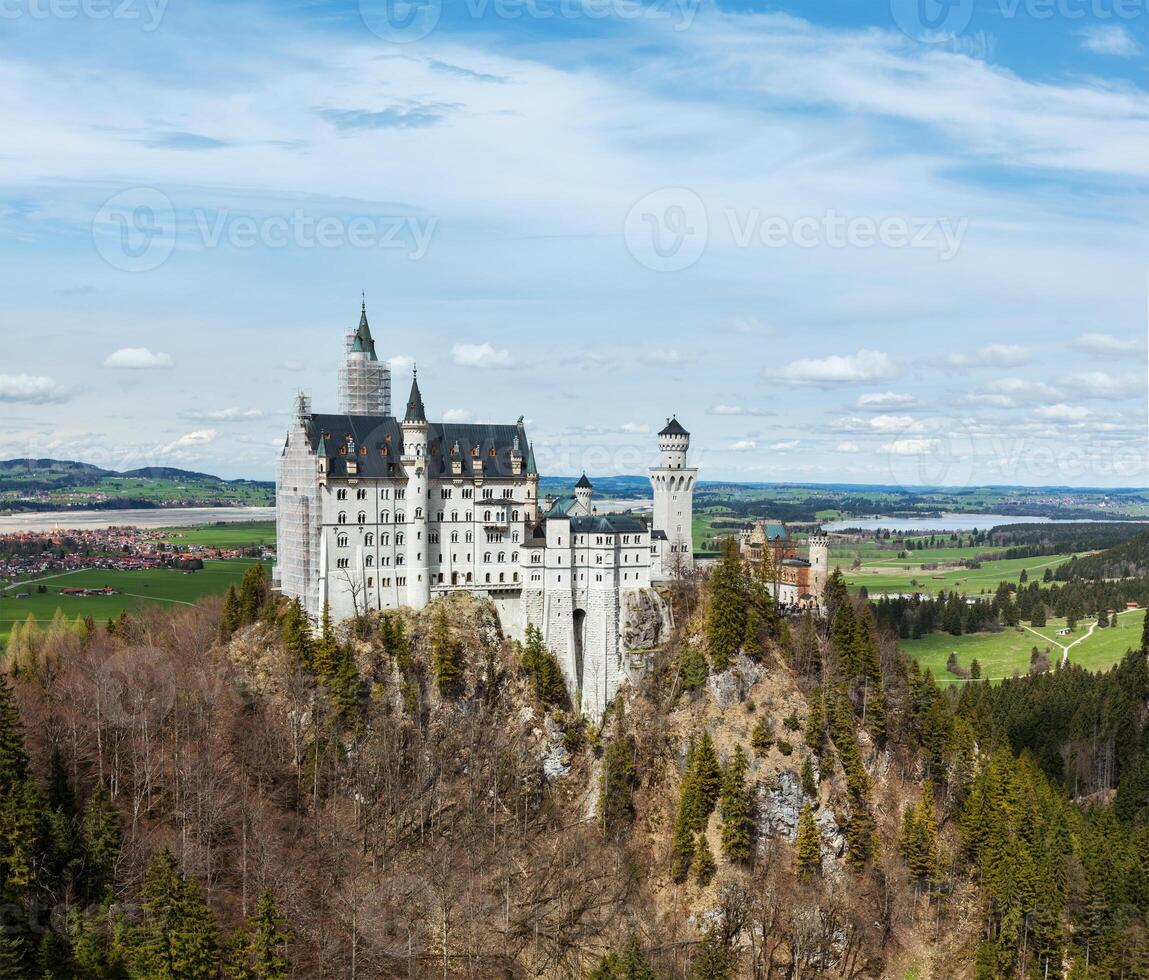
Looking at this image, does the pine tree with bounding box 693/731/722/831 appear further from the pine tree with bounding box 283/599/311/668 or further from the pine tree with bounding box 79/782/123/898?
the pine tree with bounding box 79/782/123/898

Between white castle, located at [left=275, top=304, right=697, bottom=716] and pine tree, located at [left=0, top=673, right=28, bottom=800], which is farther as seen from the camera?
white castle, located at [left=275, top=304, right=697, bottom=716]

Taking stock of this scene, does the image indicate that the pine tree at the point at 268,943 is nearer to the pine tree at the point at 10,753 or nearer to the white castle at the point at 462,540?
the pine tree at the point at 10,753

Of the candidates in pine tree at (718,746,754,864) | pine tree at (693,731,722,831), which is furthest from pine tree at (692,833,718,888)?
pine tree at (693,731,722,831)

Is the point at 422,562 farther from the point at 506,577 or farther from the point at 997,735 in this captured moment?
the point at 997,735

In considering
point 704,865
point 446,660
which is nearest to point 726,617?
point 704,865

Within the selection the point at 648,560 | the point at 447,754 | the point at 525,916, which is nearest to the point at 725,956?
the point at 525,916
